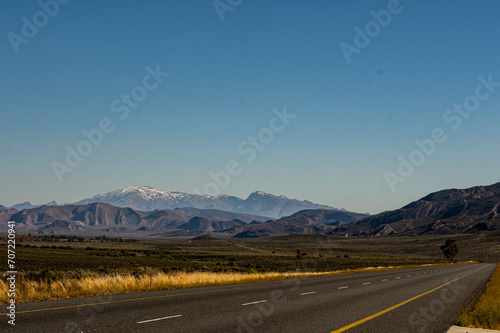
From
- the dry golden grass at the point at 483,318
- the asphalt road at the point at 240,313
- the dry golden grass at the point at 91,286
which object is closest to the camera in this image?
the asphalt road at the point at 240,313

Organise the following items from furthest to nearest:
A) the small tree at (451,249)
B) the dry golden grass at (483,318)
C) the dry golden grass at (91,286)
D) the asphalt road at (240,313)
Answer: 1. the small tree at (451,249)
2. the dry golden grass at (91,286)
3. the dry golden grass at (483,318)
4. the asphalt road at (240,313)

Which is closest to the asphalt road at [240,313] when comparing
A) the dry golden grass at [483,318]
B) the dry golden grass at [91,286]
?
the dry golden grass at [483,318]

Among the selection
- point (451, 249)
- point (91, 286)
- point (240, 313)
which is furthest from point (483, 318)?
point (451, 249)

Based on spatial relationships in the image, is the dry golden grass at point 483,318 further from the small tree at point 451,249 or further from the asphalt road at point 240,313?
the small tree at point 451,249

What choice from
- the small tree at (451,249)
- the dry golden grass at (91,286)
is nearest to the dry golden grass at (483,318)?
the dry golden grass at (91,286)

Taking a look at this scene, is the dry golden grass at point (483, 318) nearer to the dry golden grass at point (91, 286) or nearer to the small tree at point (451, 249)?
the dry golden grass at point (91, 286)

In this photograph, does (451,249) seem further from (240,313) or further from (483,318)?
(240,313)

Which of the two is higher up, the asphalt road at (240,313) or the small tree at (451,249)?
the asphalt road at (240,313)

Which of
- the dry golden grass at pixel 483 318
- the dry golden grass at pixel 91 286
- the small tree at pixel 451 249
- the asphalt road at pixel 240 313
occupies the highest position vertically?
the dry golden grass at pixel 91 286

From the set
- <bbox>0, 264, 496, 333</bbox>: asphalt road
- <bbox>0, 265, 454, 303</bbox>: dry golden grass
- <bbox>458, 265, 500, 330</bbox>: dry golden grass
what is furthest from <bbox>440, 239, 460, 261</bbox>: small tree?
<bbox>458, 265, 500, 330</bbox>: dry golden grass

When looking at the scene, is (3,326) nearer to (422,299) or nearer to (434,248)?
(422,299)

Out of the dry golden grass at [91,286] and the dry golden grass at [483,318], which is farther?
the dry golden grass at [91,286]

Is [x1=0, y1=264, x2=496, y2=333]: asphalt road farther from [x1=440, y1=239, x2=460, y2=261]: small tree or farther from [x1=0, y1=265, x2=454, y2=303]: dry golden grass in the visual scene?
[x1=440, y1=239, x2=460, y2=261]: small tree

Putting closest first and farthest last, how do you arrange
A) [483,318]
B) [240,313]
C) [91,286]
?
[483,318] → [240,313] → [91,286]
